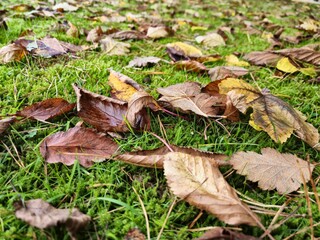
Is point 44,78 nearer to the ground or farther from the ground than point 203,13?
farther from the ground

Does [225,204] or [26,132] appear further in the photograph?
[26,132]

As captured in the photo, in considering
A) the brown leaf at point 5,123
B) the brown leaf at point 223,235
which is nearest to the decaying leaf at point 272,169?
the brown leaf at point 223,235

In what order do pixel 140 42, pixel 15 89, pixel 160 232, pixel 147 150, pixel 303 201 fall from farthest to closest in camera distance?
1. pixel 140 42
2. pixel 15 89
3. pixel 147 150
4. pixel 303 201
5. pixel 160 232

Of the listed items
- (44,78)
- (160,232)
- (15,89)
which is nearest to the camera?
(160,232)

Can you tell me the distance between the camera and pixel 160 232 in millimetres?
776

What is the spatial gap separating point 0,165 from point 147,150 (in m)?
0.46

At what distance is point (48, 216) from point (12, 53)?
1.14 meters

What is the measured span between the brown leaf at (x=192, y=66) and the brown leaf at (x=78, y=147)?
2.83 ft

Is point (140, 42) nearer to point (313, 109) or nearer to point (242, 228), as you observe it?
point (313, 109)

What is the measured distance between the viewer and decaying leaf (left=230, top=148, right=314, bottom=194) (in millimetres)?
930

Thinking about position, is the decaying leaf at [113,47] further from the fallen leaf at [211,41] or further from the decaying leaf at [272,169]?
the decaying leaf at [272,169]

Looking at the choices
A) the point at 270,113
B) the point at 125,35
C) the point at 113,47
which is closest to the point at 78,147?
the point at 270,113

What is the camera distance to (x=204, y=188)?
84 cm

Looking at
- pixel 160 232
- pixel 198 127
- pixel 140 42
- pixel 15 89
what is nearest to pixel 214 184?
pixel 160 232
